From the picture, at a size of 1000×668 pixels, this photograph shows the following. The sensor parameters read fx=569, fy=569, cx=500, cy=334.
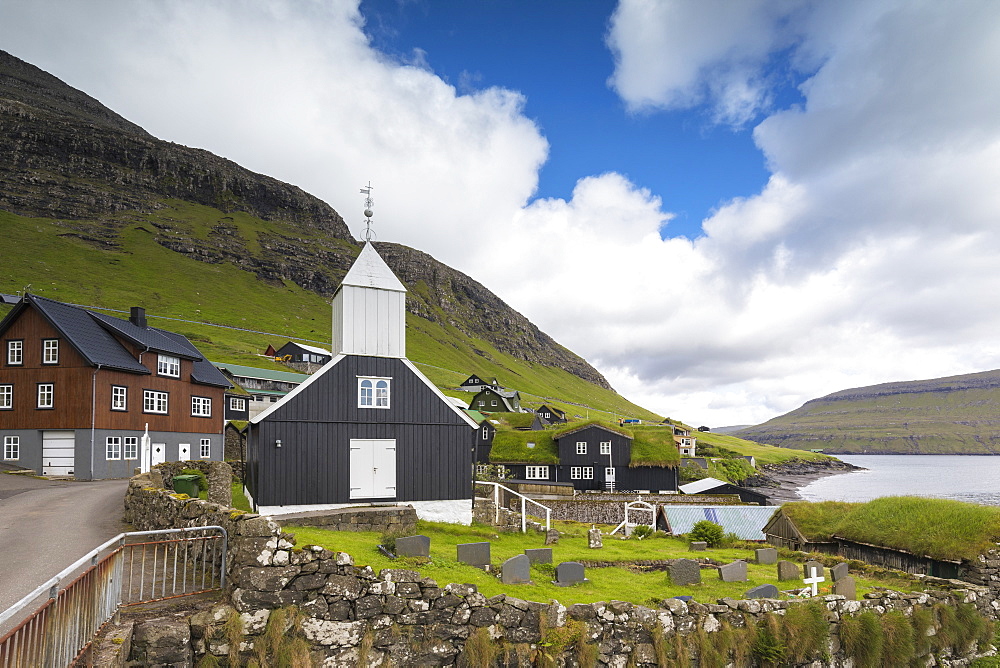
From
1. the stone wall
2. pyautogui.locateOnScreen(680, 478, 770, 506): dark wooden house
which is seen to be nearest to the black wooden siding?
the stone wall

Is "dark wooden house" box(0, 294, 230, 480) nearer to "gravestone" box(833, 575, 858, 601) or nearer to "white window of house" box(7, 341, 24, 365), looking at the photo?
"white window of house" box(7, 341, 24, 365)

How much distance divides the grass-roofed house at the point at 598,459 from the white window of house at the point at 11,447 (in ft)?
125

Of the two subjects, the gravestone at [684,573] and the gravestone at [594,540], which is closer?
the gravestone at [684,573]

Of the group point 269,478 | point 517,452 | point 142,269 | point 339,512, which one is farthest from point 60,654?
point 142,269

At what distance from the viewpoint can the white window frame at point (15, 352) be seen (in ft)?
122

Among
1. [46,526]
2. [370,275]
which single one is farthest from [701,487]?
[46,526]

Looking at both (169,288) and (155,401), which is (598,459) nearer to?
(155,401)

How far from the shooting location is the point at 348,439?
981 inches

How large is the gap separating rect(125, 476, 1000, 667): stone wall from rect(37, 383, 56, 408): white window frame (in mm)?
30008

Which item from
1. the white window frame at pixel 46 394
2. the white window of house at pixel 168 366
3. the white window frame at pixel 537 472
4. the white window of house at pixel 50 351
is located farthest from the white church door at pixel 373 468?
the white window frame at pixel 537 472

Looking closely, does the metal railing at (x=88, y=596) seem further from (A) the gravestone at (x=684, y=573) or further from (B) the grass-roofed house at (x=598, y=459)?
(B) the grass-roofed house at (x=598, y=459)

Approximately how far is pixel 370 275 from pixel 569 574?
15828mm

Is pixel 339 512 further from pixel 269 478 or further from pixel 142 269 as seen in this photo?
pixel 142 269

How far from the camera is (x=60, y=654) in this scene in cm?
811
